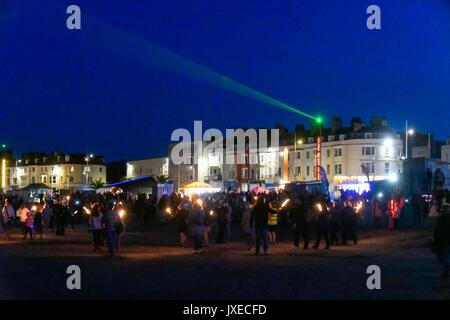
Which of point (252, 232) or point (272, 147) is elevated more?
point (272, 147)

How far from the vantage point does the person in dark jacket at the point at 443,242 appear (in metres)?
15.7

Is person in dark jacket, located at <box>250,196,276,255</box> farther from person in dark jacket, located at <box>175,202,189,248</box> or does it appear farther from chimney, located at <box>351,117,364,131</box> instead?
chimney, located at <box>351,117,364,131</box>

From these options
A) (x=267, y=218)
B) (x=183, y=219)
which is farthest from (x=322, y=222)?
(x=183, y=219)

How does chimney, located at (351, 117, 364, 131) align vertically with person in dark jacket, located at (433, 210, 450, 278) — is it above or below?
above

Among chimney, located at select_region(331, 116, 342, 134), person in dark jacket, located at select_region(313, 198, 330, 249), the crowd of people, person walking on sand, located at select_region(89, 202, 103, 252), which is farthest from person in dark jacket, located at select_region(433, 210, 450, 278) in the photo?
chimney, located at select_region(331, 116, 342, 134)

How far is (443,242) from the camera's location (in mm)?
15781

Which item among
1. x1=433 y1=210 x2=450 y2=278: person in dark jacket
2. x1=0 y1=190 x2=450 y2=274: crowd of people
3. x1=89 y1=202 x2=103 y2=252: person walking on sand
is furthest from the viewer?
x1=89 y1=202 x2=103 y2=252: person walking on sand

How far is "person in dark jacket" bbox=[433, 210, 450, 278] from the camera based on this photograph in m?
15.7

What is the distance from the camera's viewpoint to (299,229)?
23891 millimetres

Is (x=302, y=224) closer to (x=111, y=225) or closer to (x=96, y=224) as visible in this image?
(x=111, y=225)

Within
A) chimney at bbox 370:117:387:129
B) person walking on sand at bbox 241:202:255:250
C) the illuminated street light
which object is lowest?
person walking on sand at bbox 241:202:255:250
